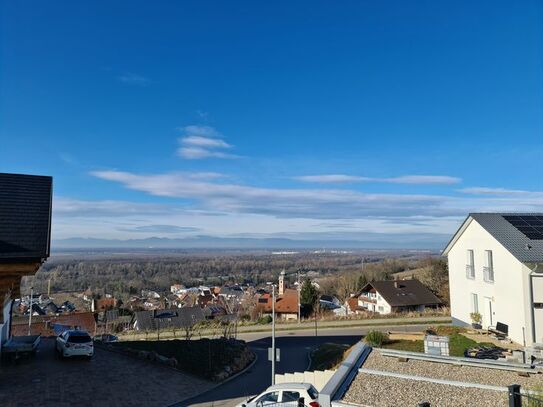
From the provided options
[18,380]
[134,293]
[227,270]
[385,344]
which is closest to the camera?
[18,380]

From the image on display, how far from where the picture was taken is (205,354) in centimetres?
1848

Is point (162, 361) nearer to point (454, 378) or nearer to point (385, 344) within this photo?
point (385, 344)

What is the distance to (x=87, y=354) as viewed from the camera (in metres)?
15.8

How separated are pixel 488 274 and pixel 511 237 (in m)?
2.30

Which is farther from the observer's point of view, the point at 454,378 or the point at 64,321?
the point at 64,321

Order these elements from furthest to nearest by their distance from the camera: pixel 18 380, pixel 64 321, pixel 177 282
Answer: pixel 177 282 < pixel 64 321 < pixel 18 380

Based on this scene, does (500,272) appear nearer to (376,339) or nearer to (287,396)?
(376,339)

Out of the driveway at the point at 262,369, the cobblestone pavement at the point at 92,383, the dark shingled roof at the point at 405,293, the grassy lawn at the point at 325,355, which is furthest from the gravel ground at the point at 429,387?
the dark shingled roof at the point at 405,293

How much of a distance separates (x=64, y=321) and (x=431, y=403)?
43.0 metres

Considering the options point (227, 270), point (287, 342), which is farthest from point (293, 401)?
point (227, 270)

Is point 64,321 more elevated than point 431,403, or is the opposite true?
point 431,403

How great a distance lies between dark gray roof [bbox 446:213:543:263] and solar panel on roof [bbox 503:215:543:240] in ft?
0.79

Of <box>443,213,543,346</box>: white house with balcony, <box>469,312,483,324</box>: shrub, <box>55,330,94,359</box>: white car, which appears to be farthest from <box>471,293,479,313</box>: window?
<box>55,330,94,359</box>: white car

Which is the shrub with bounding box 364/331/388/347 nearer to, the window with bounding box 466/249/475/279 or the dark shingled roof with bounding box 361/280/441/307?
the window with bounding box 466/249/475/279
